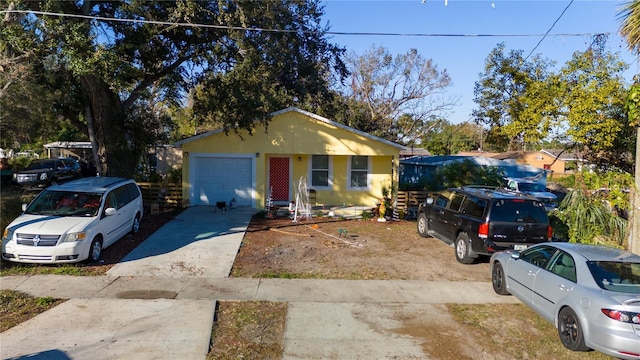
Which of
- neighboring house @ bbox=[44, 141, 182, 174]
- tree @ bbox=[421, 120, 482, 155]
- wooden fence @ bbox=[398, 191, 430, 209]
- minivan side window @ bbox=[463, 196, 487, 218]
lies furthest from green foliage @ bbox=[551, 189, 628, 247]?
tree @ bbox=[421, 120, 482, 155]

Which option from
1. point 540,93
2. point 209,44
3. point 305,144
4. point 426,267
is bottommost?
point 426,267

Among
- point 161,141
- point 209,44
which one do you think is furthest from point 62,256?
point 161,141

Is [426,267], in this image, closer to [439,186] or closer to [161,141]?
[439,186]

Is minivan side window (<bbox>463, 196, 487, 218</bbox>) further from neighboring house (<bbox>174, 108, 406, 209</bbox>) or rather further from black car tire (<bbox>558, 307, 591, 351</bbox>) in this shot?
neighboring house (<bbox>174, 108, 406, 209</bbox>)

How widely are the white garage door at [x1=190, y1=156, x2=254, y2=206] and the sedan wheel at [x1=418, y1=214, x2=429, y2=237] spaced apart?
712 centimetres

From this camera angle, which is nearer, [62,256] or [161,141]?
[62,256]

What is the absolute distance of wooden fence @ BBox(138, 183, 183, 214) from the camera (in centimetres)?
1686

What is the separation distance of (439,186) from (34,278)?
49.5ft

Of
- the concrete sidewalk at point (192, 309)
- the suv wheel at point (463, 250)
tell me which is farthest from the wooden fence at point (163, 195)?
the suv wheel at point (463, 250)

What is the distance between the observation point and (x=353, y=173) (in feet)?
62.1

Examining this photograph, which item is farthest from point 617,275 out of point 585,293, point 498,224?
point 498,224

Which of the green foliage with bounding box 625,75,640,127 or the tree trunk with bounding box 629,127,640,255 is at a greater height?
the green foliage with bounding box 625,75,640,127

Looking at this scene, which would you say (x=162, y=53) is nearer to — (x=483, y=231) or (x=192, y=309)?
(x=192, y=309)

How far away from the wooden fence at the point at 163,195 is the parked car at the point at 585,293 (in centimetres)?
1321
